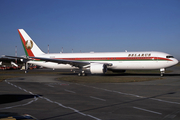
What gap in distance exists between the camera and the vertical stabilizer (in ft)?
131

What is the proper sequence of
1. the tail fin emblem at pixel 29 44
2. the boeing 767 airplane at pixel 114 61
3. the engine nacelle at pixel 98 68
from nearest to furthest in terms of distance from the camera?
the engine nacelle at pixel 98 68, the boeing 767 airplane at pixel 114 61, the tail fin emblem at pixel 29 44

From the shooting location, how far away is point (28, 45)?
39.8 metres

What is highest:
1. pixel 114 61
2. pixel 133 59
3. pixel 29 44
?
pixel 29 44

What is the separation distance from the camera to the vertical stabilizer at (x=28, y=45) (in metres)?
39.9

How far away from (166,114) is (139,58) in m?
24.4

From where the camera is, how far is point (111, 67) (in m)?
34.3

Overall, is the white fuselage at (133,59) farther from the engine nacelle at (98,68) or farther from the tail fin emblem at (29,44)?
the tail fin emblem at (29,44)

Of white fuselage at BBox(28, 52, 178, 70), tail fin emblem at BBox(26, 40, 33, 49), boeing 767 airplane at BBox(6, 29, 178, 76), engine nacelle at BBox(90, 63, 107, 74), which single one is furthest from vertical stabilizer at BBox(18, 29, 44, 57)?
engine nacelle at BBox(90, 63, 107, 74)

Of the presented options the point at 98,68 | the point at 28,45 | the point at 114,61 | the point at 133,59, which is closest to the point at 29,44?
the point at 28,45

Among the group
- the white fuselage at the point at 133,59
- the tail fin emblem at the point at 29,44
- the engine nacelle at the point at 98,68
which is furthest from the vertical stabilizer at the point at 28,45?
the engine nacelle at the point at 98,68

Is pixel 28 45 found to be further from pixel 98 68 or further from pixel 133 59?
pixel 133 59

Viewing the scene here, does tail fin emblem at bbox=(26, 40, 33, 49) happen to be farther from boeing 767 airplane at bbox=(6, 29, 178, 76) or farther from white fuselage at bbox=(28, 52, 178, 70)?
white fuselage at bbox=(28, 52, 178, 70)

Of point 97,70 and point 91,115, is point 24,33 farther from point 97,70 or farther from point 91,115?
A: point 91,115

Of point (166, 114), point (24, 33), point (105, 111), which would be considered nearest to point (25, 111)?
point (105, 111)
